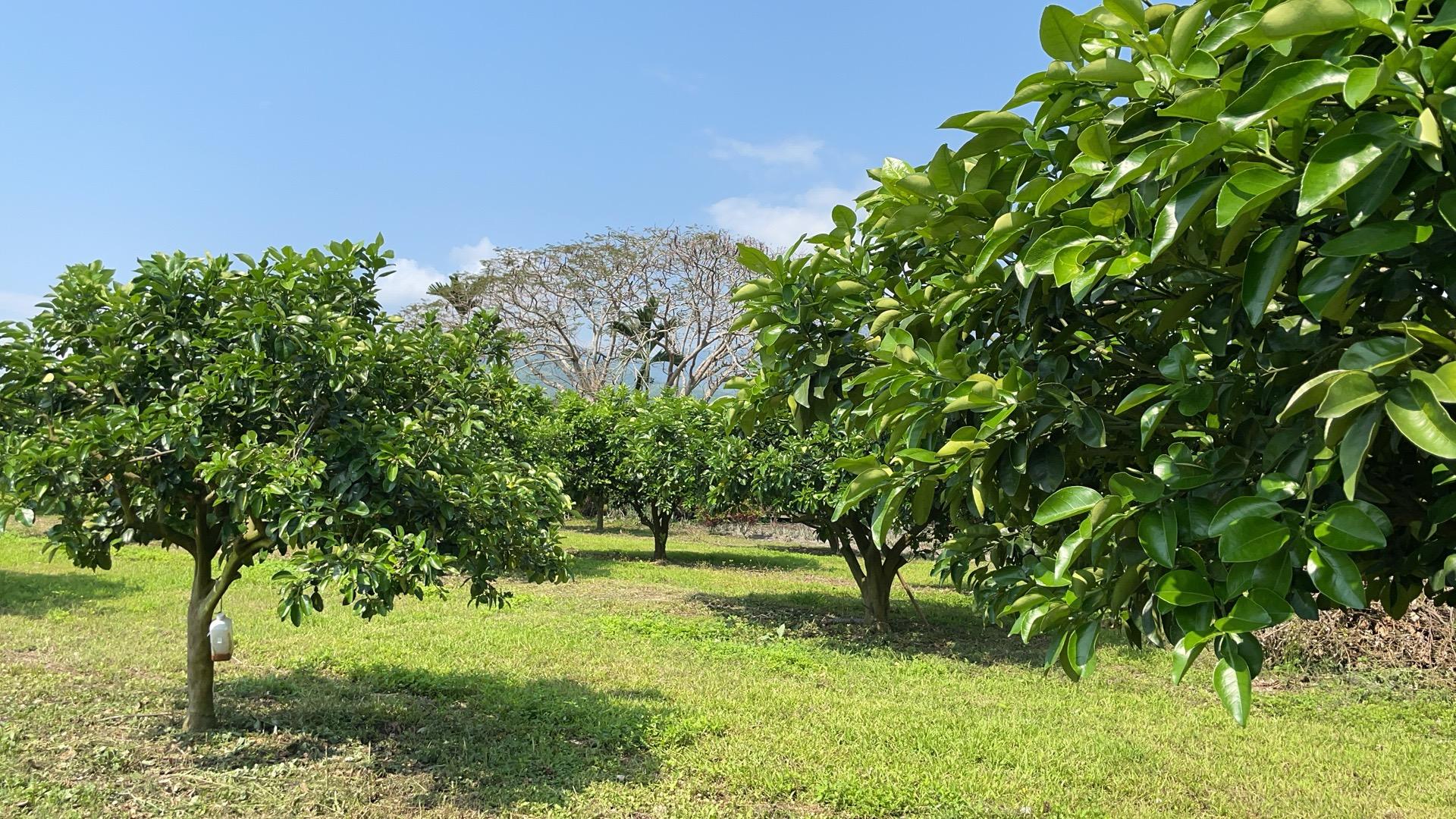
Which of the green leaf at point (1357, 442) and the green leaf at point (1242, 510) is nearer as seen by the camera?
the green leaf at point (1357, 442)

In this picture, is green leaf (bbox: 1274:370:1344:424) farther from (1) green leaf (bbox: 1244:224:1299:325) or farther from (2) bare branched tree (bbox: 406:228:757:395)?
(2) bare branched tree (bbox: 406:228:757:395)

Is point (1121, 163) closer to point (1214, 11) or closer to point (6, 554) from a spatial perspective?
point (1214, 11)

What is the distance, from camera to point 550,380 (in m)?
33.8

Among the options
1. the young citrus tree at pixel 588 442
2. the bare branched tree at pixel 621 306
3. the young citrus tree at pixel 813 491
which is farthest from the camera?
the bare branched tree at pixel 621 306

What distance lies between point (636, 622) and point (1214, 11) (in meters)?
9.57

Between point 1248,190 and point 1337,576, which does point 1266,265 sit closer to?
point 1248,190

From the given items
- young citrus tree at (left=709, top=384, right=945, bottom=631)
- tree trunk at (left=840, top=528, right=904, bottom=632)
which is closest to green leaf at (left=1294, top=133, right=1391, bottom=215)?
young citrus tree at (left=709, top=384, right=945, bottom=631)

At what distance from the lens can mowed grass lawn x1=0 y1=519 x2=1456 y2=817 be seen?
16.2ft

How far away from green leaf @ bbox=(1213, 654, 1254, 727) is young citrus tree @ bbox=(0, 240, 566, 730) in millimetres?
3528

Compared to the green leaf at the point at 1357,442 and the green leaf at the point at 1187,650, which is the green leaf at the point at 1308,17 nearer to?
the green leaf at the point at 1357,442

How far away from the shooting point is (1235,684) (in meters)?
1.36

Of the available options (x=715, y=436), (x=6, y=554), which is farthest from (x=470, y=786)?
(x=6, y=554)

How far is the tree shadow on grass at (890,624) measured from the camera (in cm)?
1003

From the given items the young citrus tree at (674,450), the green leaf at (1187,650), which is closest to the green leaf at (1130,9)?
the green leaf at (1187,650)
